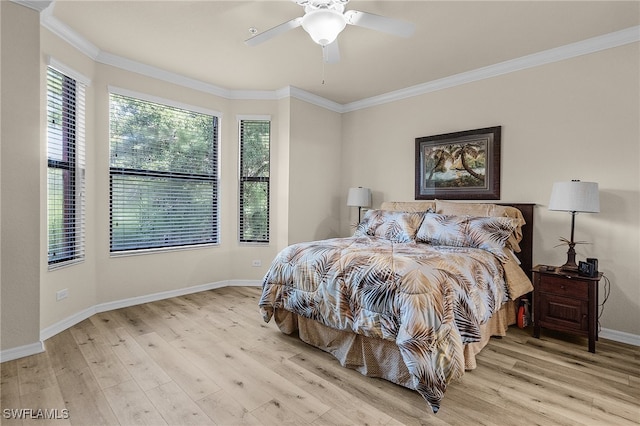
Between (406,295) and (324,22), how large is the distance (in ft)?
6.21

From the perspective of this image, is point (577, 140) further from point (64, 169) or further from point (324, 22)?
point (64, 169)

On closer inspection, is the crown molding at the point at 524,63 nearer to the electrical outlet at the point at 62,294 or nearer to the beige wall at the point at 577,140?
the beige wall at the point at 577,140

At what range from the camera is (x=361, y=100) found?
4875 millimetres

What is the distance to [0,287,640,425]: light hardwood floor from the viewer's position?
6.02ft

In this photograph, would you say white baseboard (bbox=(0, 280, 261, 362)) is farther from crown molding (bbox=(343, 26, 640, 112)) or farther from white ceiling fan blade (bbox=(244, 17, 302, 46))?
crown molding (bbox=(343, 26, 640, 112))

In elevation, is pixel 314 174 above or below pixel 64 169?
above

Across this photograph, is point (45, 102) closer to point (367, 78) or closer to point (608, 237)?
point (367, 78)

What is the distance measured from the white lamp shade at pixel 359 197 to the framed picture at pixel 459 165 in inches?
26.8

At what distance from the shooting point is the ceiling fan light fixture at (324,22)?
7.25 feet

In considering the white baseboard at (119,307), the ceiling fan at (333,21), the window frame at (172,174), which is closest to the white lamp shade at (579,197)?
the white baseboard at (119,307)

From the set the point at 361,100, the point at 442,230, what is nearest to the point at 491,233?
the point at 442,230

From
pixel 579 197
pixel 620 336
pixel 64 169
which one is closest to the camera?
pixel 579 197

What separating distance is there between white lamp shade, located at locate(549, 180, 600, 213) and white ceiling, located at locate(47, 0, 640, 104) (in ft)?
4.51

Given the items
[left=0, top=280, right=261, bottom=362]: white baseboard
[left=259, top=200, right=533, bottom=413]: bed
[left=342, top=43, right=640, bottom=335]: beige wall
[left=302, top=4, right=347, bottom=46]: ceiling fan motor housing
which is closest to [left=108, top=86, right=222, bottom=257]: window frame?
[left=0, top=280, right=261, bottom=362]: white baseboard
